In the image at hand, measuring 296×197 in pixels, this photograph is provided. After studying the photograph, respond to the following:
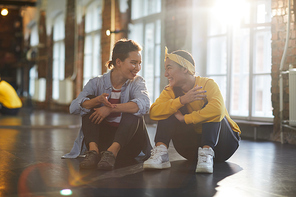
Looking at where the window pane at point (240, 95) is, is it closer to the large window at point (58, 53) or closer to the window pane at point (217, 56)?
the window pane at point (217, 56)

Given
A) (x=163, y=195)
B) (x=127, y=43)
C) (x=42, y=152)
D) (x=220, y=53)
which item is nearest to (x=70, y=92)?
(x=220, y=53)

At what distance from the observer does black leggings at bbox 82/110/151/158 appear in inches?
104

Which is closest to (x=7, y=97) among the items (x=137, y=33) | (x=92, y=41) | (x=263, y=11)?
(x=92, y=41)

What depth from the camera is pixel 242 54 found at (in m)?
5.33

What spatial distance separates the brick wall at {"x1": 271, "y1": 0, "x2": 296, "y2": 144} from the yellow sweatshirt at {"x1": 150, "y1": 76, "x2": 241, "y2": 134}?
1.98 m

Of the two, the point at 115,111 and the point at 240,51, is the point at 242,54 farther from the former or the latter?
the point at 115,111

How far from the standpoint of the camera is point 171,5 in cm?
628

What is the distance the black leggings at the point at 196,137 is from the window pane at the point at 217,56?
3024 mm

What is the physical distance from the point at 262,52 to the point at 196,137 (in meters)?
2.80

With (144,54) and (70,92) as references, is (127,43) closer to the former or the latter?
(144,54)

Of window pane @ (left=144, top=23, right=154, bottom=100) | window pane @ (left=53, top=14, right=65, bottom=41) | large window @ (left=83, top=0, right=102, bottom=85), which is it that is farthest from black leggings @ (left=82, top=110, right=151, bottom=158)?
window pane @ (left=53, top=14, right=65, bottom=41)

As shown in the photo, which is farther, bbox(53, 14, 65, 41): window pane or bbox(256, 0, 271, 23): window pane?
bbox(53, 14, 65, 41): window pane

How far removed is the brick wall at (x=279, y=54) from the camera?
4305 mm

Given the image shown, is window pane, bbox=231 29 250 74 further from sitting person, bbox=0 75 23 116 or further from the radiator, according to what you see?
sitting person, bbox=0 75 23 116
